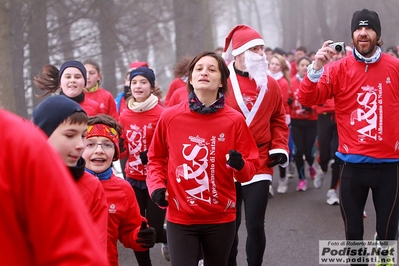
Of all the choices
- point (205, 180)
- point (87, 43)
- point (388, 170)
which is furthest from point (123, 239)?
point (87, 43)

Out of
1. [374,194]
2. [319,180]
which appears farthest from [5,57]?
[374,194]

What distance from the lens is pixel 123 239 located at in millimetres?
4297

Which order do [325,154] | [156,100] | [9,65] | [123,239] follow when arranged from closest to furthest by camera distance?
[123,239]
[156,100]
[9,65]
[325,154]

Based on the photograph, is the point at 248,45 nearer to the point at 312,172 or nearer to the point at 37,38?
the point at 37,38

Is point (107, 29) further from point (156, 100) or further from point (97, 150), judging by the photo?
point (97, 150)

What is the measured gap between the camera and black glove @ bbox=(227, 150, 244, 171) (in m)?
4.25

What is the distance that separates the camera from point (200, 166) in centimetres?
441

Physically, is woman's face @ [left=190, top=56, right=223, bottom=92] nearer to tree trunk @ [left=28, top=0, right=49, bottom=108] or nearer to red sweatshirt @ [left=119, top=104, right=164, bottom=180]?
red sweatshirt @ [left=119, top=104, right=164, bottom=180]

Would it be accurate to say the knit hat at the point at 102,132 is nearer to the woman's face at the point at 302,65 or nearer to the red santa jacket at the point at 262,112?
the red santa jacket at the point at 262,112

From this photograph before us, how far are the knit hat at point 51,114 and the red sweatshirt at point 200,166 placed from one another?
2.01 metres

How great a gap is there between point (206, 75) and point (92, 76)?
148 inches

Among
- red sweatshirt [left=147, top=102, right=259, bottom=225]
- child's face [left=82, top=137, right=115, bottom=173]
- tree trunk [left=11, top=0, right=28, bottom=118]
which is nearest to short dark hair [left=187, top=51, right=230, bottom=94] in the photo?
red sweatshirt [left=147, top=102, right=259, bottom=225]

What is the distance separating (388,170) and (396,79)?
2.41 ft

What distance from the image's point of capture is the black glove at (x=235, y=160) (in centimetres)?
425
